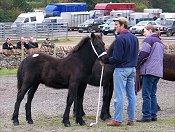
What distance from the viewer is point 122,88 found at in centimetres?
1162

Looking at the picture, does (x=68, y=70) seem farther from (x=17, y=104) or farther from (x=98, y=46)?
(x=17, y=104)

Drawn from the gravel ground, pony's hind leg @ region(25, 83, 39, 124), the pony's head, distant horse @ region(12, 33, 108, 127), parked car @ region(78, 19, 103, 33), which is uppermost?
the pony's head

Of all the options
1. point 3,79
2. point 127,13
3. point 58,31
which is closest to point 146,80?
point 3,79

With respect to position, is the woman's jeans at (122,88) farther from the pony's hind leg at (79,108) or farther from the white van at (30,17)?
the white van at (30,17)

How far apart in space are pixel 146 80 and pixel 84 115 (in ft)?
6.31

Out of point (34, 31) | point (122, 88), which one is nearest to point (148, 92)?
point (122, 88)

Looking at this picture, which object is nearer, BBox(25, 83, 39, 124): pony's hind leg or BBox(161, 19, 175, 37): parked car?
BBox(25, 83, 39, 124): pony's hind leg

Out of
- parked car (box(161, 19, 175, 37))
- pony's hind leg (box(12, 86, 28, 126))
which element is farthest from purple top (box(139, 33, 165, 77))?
parked car (box(161, 19, 175, 37))

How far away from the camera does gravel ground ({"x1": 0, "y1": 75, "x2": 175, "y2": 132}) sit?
11820mm

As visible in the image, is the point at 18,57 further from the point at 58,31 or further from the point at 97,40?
the point at 58,31

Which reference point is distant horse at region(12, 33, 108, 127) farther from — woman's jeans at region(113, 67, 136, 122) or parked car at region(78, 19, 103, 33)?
parked car at region(78, 19, 103, 33)

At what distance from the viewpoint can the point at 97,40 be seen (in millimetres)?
11953

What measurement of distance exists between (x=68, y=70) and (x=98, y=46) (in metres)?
0.82

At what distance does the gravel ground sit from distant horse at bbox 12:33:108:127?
1.37 ft
